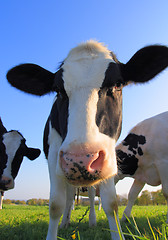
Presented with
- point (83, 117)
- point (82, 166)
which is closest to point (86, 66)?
point (83, 117)

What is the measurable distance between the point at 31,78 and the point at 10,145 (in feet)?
12.1

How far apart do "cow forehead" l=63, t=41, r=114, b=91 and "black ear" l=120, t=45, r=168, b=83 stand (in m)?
0.47

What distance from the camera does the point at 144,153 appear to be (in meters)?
6.05

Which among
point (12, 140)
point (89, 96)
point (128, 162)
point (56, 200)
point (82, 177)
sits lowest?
point (56, 200)

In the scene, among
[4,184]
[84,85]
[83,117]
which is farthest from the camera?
[4,184]

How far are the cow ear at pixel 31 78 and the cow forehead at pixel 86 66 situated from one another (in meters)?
0.60

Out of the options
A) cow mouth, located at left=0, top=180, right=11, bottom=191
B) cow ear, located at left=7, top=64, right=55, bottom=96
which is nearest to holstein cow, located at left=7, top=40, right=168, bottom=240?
cow ear, located at left=7, top=64, right=55, bottom=96

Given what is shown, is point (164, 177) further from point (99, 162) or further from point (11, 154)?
point (11, 154)

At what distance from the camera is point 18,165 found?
6512 mm

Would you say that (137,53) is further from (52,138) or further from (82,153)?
(82,153)

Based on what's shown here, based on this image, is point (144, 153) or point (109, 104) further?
point (144, 153)

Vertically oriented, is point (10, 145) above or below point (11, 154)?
above

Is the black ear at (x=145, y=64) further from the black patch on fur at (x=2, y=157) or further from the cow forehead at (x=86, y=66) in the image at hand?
the black patch on fur at (x=2, y=157)

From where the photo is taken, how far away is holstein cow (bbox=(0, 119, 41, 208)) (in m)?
5.79
